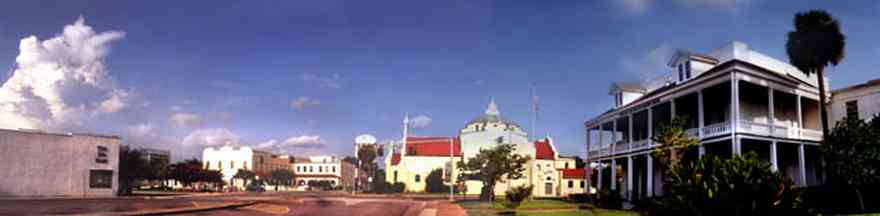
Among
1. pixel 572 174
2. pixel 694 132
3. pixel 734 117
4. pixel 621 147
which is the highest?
pixel 734 117

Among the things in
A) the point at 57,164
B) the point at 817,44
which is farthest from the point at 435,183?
the point at 817,44

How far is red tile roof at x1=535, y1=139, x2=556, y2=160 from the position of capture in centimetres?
8675

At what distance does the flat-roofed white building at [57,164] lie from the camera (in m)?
46.0

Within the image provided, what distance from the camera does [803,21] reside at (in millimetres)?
26562

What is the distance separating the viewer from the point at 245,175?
121312mm

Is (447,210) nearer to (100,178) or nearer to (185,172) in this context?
(100,178)

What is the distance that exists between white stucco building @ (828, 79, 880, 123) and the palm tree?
3223mm

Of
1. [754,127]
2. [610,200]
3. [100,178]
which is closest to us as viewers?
[754,127]

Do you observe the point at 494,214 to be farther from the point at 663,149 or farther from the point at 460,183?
the point at 460,183

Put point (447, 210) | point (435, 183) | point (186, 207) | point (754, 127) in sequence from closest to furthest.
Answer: point (754, 127), point (186, 207), point (447, 210), point (435, 183)

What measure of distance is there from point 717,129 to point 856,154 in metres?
5.51

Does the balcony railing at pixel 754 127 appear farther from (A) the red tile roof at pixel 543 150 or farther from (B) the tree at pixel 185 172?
(B) the tree at pixel 185 172

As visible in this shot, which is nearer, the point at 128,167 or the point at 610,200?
the point at 610,200

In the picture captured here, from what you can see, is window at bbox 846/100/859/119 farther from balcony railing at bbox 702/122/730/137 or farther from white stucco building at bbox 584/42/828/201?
balcony railing at bbox 702/122/730/137
